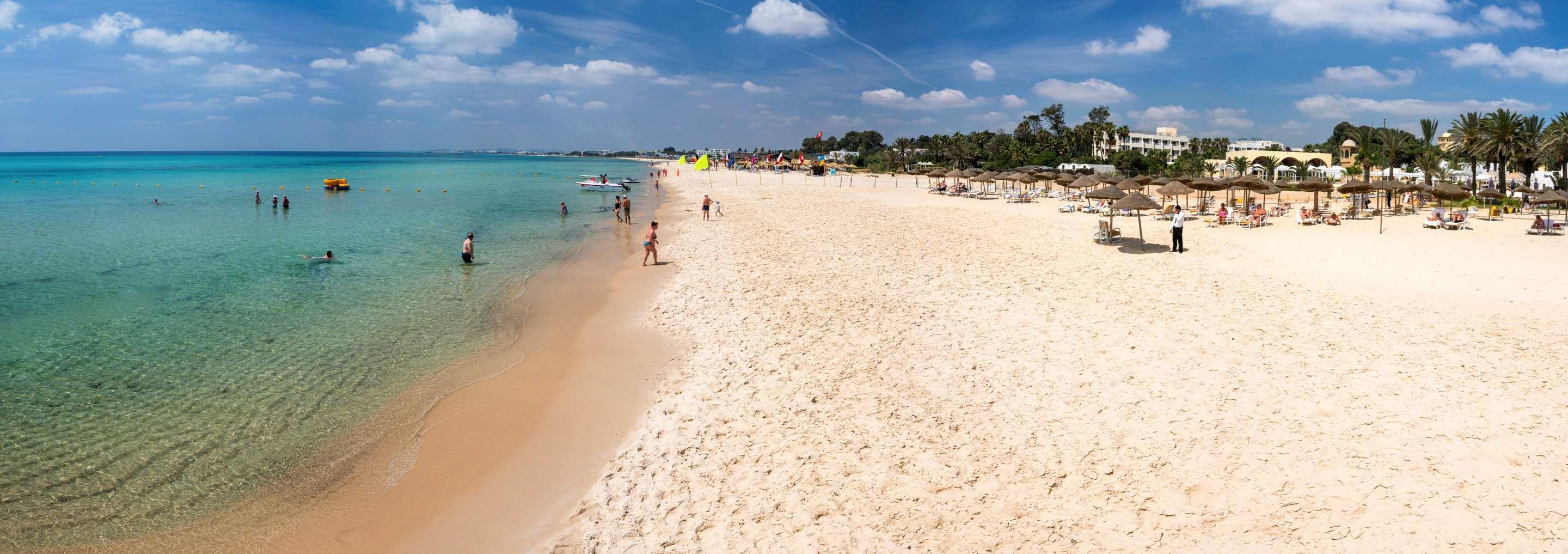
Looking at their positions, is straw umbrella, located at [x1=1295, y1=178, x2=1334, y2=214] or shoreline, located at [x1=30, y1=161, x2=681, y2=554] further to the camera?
straw umbrella, located at [x1=1295, y1=178, x2=1334, y2=214]

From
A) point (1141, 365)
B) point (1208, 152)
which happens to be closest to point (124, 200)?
point (1141, 365)

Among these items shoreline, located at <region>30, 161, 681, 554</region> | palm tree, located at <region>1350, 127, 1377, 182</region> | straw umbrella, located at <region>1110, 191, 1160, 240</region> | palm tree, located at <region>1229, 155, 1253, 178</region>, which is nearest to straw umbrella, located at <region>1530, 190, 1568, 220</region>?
palm tree, located at <region>1350, 127, 1377, 182</region>

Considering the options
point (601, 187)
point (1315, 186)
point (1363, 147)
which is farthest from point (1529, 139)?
point (601, 187)

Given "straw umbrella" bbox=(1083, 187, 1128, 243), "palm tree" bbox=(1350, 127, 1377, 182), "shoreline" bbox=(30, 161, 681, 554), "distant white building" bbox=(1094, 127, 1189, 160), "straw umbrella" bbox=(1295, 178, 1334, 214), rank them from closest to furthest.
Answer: "shoreline" bbox=(30, 161, 681, 554)
"straw umbrella" bbox=(1083, 187, 1128, 243)
"straw umbrella" bbox=(1295, 178, 1334, 214)
"palm tree" bbox=(1350, 127, 1377, 182)
"distant white building" bbox=(1094, 127, 1189, 160)

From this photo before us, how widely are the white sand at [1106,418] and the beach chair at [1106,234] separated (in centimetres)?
502

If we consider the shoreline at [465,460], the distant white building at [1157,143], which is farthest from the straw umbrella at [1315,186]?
the distant white building at [1157,143]

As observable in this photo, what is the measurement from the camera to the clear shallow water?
6719 mm

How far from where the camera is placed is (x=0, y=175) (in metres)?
84.4

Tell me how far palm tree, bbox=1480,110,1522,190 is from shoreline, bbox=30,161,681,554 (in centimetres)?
4412

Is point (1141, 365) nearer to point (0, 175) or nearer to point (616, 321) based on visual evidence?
point (616, 321)

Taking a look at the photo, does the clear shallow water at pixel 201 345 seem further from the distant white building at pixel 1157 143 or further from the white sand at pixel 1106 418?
the distant white building at pixel 1157 143

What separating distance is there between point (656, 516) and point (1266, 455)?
528 centimetres

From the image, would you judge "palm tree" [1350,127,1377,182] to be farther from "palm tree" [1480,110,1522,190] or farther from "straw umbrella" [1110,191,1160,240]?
"straw umbrella" [1110,191,1160,240]

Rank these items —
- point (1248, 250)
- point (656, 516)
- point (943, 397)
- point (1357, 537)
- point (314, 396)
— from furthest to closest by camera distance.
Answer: point (1248, 250) < point (314, 396) < point (943, 397) < point (656, 516) < point (1357, 537)
